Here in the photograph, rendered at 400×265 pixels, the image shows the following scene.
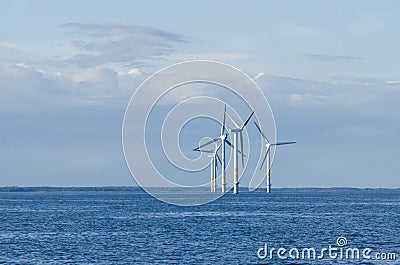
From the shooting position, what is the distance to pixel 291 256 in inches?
2478

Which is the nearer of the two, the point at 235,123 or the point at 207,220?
the point at 207,220

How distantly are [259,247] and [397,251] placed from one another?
11354mm

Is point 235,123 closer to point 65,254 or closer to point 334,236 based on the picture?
point 334,236

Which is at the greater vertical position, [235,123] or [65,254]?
[235,123]

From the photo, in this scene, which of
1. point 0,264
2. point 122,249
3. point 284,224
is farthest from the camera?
point 284,224

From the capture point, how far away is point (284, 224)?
9988 centimetres

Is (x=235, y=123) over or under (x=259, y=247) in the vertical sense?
over

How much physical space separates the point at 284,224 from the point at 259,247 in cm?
3045

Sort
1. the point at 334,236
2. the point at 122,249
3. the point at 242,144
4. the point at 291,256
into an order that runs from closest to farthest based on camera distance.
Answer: the point at 291,256, the point at 122,249, the point at 334,236, the point at 242,144

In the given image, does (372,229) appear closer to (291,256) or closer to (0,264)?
(291,256)

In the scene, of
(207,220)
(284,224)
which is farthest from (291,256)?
(207,220)

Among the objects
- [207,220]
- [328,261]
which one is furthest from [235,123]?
[328,261]

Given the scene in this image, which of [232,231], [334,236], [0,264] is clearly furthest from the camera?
[232,231]

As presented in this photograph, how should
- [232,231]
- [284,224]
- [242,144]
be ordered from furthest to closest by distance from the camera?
[242,144] → [284,224] → [232,231]
